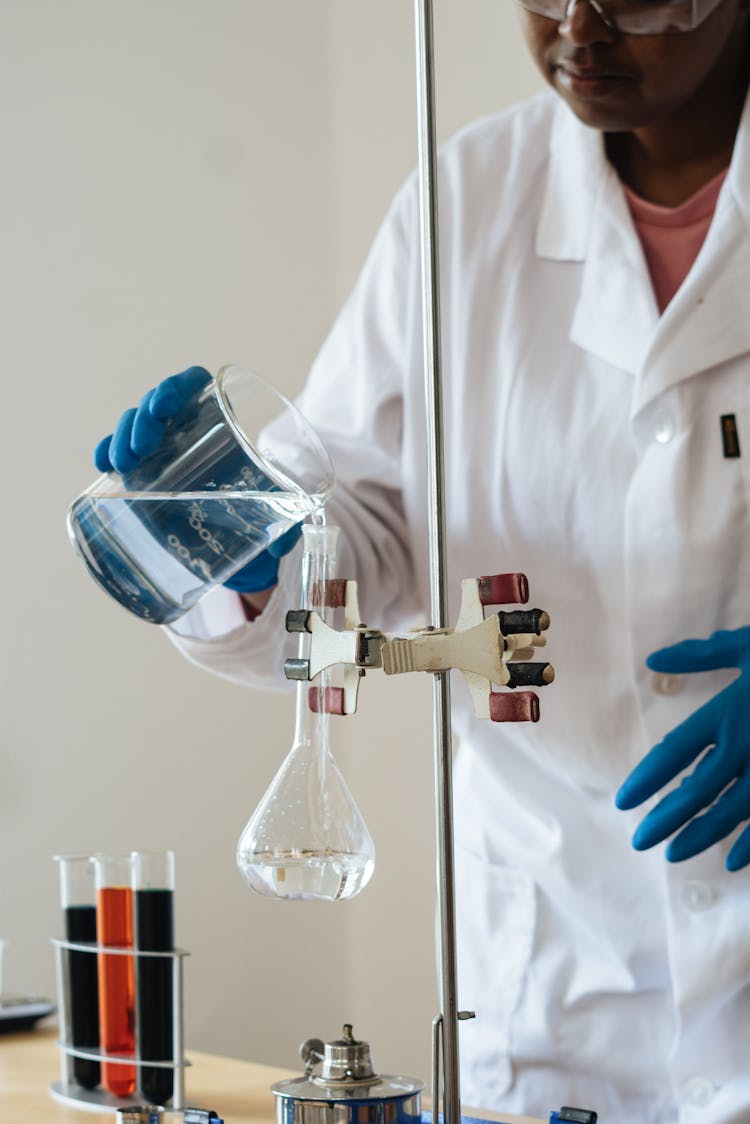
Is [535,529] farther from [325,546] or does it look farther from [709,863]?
[325,546]

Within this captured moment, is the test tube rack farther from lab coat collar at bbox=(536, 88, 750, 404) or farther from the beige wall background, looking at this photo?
the beige wall background

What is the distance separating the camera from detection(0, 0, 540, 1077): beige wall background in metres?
2.16

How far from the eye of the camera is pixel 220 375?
882 mm

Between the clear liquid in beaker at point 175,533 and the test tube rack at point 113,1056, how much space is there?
1.11 ft

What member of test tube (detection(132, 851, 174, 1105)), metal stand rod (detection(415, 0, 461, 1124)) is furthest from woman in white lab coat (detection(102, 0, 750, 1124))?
metal stand rod (detection(415, 0, 461, 1124))

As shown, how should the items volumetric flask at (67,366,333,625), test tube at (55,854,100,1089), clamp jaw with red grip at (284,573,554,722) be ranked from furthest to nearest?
test tube at (55,854,100,1089) → volumetric flask at (67,366,333,625) → clamp jaw with red grip at (284,573,554,722)

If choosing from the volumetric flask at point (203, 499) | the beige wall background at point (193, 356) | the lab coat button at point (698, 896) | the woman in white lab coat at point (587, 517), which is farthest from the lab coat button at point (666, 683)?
the beige wall background at point (193, 356)

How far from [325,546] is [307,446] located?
11 cm

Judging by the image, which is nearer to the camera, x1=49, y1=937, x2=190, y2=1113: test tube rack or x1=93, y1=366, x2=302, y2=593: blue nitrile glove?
x1=93, y1=366, x2=302, y2=593: blue nitrile glove

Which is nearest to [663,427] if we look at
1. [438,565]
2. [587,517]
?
[587,517]

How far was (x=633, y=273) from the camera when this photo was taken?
131 cm

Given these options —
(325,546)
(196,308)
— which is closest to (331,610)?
(325,546)

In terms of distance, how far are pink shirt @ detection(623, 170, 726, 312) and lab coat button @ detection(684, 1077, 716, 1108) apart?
2.27ft

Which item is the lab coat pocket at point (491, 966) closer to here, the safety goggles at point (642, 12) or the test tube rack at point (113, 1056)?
the test tube rack at point (113, 1056)
